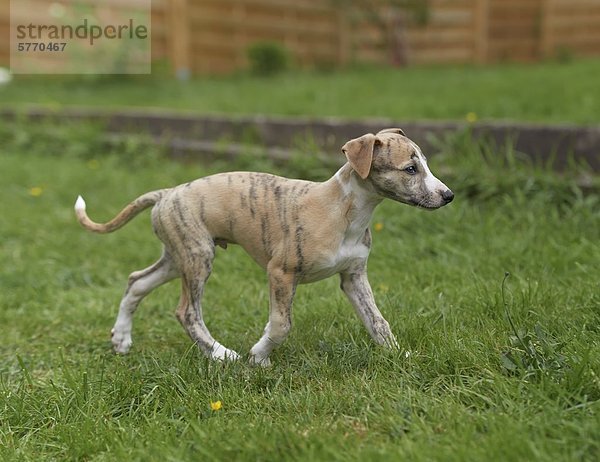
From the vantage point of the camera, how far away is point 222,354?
327 centimetres

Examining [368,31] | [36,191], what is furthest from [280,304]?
[368,31]

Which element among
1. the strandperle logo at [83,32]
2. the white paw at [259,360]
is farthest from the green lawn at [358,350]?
the strandperle logo at [83,32]

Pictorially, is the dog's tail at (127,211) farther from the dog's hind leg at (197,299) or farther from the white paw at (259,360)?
the white paw at (259,360)

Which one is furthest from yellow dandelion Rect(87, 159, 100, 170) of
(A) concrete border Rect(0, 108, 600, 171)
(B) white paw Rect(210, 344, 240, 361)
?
(B) white paw Rect(210, 344, 240, 361)

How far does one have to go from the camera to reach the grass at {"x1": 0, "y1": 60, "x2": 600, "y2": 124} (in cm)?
732

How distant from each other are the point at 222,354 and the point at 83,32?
32.0 feet

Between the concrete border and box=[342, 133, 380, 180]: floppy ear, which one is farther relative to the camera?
the concrete border

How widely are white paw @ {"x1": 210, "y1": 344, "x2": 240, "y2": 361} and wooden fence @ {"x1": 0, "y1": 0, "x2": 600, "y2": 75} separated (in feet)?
34.8

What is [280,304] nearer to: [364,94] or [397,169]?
[397,169]

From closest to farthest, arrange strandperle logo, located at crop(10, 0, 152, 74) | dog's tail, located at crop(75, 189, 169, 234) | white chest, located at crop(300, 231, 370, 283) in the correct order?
1. white chest, located at crop(300, 231, 370, 283)
2. dog's tail, located at crop(75, 189, 169, 234)
3. strandperle logo, located at crop(10, 0, 152, 74)

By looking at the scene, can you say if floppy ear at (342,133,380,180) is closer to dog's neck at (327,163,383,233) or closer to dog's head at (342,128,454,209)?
dog's head at (342,128,454,209)

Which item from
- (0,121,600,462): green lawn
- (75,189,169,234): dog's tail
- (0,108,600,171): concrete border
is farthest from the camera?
(0,108,600,171): concrete border

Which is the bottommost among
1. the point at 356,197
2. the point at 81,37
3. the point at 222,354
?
the point at 222,354

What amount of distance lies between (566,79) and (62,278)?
21.2 ft
